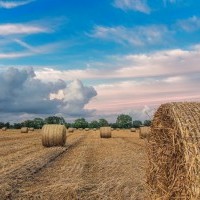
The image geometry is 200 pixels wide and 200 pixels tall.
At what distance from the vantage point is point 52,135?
28297mm

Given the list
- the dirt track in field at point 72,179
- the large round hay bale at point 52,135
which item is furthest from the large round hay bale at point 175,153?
the large round hay bale at point 52,135

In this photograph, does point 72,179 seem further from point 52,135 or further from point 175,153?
point 52,135

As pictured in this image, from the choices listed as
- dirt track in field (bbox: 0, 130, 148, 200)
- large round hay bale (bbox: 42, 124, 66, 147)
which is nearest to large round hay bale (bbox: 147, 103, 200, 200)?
dirt track in field (bbox: 0, 130, 148, 200)

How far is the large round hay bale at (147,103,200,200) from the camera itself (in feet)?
23.8

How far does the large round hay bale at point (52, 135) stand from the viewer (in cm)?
2827

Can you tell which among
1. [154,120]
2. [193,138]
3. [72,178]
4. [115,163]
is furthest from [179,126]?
[115,163]

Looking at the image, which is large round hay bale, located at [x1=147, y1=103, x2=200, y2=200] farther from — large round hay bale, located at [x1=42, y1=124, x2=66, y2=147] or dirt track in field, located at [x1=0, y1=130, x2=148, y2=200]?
large round hay bale, located at [x1=42, y1=124, x2=66, y2=147]

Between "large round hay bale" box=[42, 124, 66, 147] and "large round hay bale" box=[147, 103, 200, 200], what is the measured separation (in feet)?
62.0

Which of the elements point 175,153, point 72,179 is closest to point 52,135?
point 72,179

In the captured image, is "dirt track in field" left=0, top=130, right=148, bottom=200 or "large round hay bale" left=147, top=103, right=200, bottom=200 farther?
"dirt track in field" left=0, top=130, right=148, bottom=200

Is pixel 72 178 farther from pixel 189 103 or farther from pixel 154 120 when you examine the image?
pixel 189 103

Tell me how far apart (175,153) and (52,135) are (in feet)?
66.5

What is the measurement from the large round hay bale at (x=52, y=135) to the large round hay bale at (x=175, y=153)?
18.9 m

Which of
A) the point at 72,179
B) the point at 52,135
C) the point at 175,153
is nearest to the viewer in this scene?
the point at 175,153
